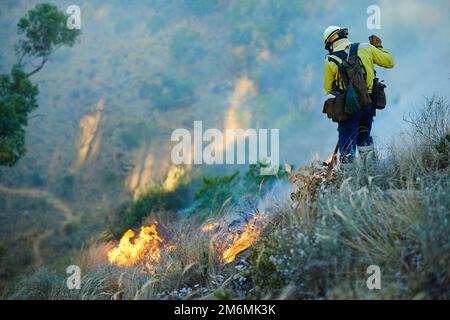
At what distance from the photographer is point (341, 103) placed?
6188 mm

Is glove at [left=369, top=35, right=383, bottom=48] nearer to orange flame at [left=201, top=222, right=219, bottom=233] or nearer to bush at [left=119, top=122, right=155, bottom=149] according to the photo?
orange flame at [left=201, top=222, right=219, bottom=233]

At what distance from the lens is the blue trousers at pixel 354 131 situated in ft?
20.6

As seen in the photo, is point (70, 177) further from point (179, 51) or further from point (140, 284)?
point (140, 284)

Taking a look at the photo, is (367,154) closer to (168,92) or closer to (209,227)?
(209,227)

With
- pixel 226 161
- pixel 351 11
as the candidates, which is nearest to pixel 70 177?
pixel 226 161

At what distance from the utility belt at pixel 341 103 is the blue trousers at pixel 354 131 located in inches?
3.7

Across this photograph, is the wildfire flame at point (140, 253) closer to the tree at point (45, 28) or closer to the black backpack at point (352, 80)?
the black backpack at point (352, 80)

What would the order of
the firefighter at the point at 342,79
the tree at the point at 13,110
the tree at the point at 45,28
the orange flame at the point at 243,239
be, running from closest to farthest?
the orange flame at the point at 243,239, the firefighter at the point at 342,79, the tree at the point at 13,110, the tree at the point at 45,28

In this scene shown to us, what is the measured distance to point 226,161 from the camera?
22.3 metres

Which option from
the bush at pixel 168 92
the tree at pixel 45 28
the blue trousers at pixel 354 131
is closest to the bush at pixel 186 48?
the bush at pixel 168 92

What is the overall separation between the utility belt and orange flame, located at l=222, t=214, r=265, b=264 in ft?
4.35

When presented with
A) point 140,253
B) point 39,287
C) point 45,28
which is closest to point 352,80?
point 140,253
